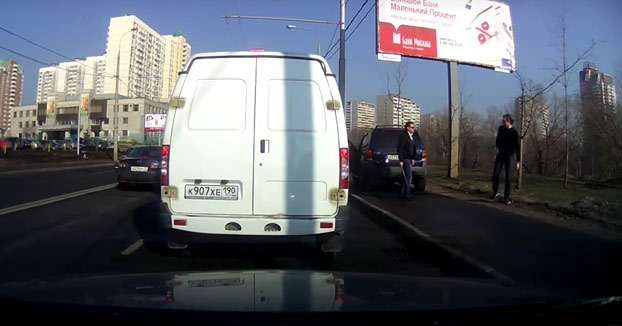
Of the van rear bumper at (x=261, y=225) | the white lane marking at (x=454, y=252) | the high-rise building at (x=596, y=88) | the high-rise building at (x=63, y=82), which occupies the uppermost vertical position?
the high-rise building at (x=63, y=82)

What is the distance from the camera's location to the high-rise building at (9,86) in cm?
5425

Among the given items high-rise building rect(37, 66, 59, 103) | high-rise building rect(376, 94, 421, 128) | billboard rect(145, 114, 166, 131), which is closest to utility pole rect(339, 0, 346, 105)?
high-rise building rect(376, 94, 421, 128)

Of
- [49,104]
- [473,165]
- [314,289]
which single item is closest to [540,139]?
[473,165]

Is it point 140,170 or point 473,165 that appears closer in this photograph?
point 140,170

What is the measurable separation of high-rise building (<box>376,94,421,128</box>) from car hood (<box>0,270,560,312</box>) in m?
17.6

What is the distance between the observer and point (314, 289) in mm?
2889

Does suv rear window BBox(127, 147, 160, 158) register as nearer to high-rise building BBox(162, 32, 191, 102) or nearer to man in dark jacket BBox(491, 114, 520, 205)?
man in dark jacket BBox(491, 114, 520, 205)

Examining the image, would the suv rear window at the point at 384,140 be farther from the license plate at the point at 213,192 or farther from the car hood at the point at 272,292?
the car hood at the point at 272,292

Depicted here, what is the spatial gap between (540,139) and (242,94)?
87.0ft

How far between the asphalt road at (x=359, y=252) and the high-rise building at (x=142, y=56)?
130ft

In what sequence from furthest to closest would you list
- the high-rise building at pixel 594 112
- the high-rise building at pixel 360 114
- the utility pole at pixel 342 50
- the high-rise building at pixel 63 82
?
the high-rise building at pixel 63 82
the high-rise building at pixel 360 114
the utility pole at pixel 342 50
the high-rise building at pixel 594 112

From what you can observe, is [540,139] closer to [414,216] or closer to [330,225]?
[414,216]

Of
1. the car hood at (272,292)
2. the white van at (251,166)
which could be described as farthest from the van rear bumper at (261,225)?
the car hood at (272,292)

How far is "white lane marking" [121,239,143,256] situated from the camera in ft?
17.6
